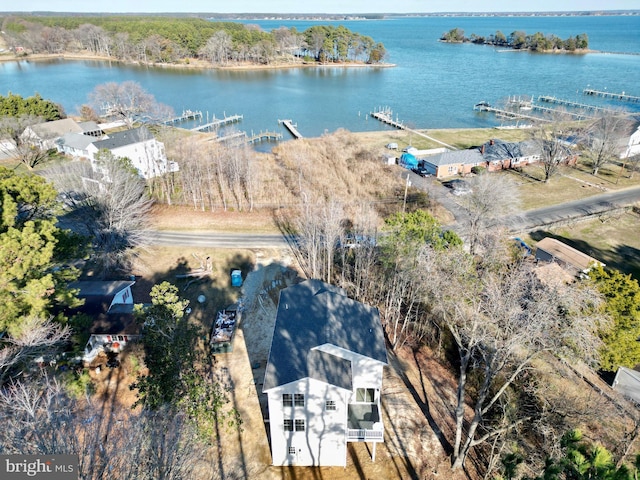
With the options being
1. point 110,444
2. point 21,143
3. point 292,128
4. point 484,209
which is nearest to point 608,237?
point 484,209

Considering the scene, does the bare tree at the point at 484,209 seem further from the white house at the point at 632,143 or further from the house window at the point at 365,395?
the white house at the point at 632,143

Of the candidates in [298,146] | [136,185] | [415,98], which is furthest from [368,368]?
[415,98]

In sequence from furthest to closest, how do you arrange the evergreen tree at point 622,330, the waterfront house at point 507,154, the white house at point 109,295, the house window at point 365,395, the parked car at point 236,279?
the waterfront house at point 507,154 < the parked car at point 236,279 < the white house at point 109,295 < the evergreen tree at point 622,330 < the house window at point 365,395

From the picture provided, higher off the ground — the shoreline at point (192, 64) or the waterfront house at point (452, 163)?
the shoreline at point (192, 64)

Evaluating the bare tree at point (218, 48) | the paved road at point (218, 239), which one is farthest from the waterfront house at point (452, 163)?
the bare tree at point (218, 48)

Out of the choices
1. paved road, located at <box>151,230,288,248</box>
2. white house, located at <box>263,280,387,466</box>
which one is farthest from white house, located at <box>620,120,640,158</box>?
white house, located at <box>263,280,387,466</box>

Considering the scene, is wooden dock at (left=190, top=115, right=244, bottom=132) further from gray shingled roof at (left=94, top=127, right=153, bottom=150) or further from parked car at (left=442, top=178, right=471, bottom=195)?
parked car at (left=442, top=178, right=471, bottom=195)

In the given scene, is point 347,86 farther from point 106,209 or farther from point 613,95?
point 106,209
